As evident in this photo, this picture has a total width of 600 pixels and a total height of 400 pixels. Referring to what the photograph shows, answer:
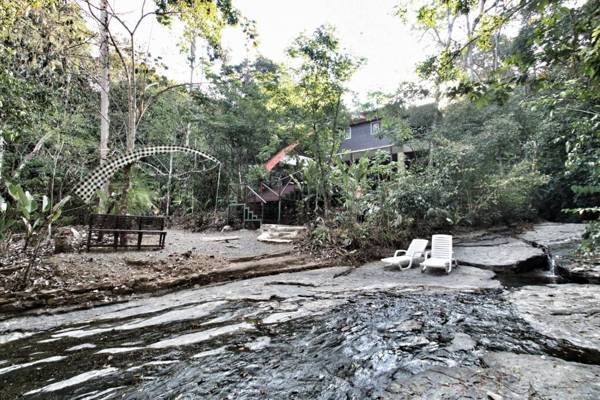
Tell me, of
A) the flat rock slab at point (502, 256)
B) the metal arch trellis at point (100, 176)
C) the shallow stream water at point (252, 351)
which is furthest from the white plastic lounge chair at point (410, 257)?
the metal arch trellis at point (100, 176)

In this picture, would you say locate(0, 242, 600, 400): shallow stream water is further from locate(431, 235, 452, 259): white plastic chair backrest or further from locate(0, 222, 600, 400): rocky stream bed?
locate(431, 235, 452, 259): white plastic chair backrest

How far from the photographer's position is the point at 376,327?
3.64 meters

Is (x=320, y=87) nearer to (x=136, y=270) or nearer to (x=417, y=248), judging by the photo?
(x=417, y=248)

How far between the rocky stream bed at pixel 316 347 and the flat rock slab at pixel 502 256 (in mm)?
1651

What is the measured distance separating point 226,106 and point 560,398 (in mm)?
14660

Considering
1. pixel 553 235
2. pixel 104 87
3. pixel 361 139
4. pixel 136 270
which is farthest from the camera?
pixel 361 139

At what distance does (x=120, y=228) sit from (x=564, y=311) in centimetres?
846

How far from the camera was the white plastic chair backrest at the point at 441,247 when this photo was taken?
7.05m

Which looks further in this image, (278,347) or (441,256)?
(441,256)

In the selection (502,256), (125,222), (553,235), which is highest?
(125,222)

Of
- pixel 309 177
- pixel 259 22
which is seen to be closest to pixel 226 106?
Result: pixel 309 177

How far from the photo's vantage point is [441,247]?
23.6ft

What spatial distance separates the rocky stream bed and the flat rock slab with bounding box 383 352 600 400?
13 millimetres

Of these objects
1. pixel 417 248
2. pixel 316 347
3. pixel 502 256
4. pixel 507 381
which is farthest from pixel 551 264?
pixel 316 347
